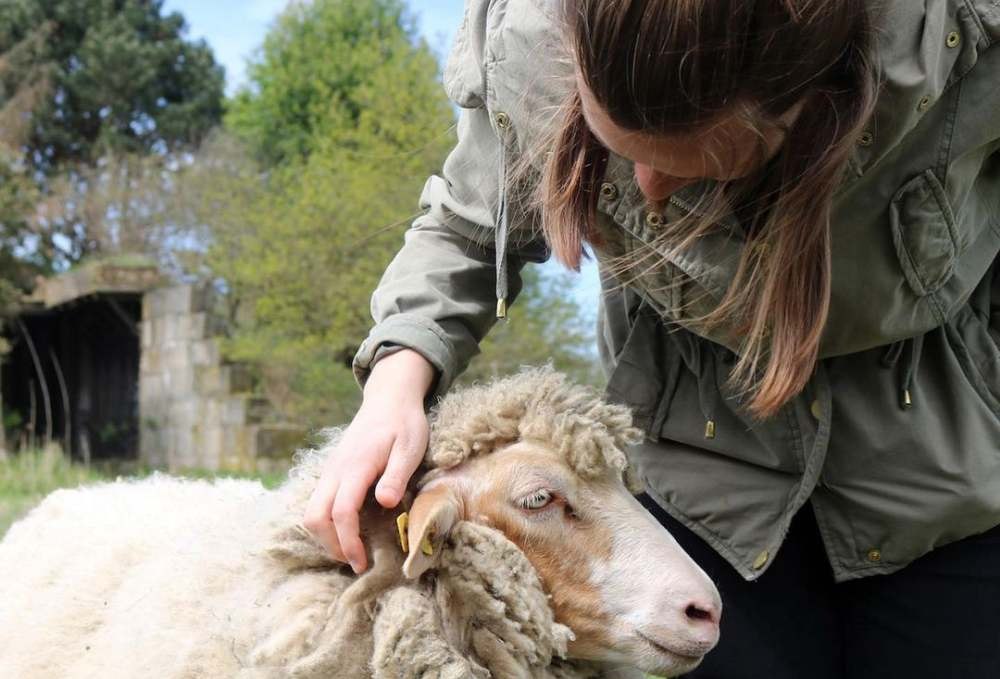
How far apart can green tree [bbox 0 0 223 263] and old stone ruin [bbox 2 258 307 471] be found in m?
11.7

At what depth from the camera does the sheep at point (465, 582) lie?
6.25ft

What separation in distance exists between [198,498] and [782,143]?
1.75m

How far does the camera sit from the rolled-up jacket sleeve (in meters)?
2.11

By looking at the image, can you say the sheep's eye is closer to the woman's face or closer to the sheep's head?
the sheep's head

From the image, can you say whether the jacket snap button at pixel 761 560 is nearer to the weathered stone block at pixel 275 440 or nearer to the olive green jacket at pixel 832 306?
the olive green jacket at pixel 832 306

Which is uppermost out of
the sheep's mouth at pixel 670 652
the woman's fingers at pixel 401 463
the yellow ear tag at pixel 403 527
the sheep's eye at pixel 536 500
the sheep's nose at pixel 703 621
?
the woman's fingers at pixel 401 463

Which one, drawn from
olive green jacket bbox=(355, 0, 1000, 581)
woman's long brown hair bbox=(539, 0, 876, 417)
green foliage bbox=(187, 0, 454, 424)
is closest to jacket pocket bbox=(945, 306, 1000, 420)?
olive green jacket bbox=(355, 0, 1000, 581)

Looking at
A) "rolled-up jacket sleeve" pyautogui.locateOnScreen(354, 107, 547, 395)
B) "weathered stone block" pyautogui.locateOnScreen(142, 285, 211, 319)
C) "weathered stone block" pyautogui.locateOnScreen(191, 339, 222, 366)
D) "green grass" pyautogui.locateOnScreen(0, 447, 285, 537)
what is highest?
"weathered stone block" pyautogui.locateOnScreen(142, 285, 211, 319)

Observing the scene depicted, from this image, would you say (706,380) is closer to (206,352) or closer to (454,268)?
(454,268)

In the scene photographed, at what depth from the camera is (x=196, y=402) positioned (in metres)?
13.5

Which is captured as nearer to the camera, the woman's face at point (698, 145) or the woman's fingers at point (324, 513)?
the woman's face at point (698, 145)

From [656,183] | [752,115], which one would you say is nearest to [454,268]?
[656,183]

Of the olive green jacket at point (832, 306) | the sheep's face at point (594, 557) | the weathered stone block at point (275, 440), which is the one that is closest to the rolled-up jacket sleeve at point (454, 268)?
the olive green jacket at point (832, 306)

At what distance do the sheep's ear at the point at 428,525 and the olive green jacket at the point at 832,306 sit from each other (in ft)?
0.93
